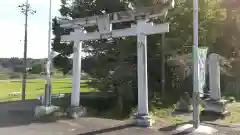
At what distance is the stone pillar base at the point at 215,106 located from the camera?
12.7 m

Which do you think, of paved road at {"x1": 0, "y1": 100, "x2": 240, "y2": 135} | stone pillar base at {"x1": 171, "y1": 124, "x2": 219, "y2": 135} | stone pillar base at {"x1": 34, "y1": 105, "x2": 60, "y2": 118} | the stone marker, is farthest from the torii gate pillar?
the stone marker

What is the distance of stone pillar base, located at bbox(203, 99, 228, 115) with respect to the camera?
12.7 metres

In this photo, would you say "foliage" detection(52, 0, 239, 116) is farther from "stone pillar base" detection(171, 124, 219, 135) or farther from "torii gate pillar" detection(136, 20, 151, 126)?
"stone pillar base" detection(171, 124, 219, 135)

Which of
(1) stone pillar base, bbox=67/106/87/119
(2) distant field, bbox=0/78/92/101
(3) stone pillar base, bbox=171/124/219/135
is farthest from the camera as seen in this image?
(2) distant field, bbox=0/78/92/101

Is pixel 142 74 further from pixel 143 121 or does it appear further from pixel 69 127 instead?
pixel 69 127

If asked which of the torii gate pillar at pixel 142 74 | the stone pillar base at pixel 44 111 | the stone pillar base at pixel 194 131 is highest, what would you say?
the torii gate pillar at pixel 142 74

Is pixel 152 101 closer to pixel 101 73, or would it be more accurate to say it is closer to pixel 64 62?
pixel 101 73

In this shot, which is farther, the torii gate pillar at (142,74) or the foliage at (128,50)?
the foliage at (128,50)

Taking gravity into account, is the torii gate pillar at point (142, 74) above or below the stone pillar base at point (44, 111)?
above

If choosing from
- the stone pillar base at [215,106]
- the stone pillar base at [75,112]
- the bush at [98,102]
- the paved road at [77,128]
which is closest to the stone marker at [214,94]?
the stone pillar base at [215,106]

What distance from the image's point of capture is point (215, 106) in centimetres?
1288

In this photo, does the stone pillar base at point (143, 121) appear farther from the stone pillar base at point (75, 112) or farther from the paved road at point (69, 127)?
the stone pillar base at point (75, 112)

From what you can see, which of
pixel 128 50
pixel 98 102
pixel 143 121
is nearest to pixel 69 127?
pixel 143 121

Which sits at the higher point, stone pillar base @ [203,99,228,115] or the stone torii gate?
the stone torii gate
